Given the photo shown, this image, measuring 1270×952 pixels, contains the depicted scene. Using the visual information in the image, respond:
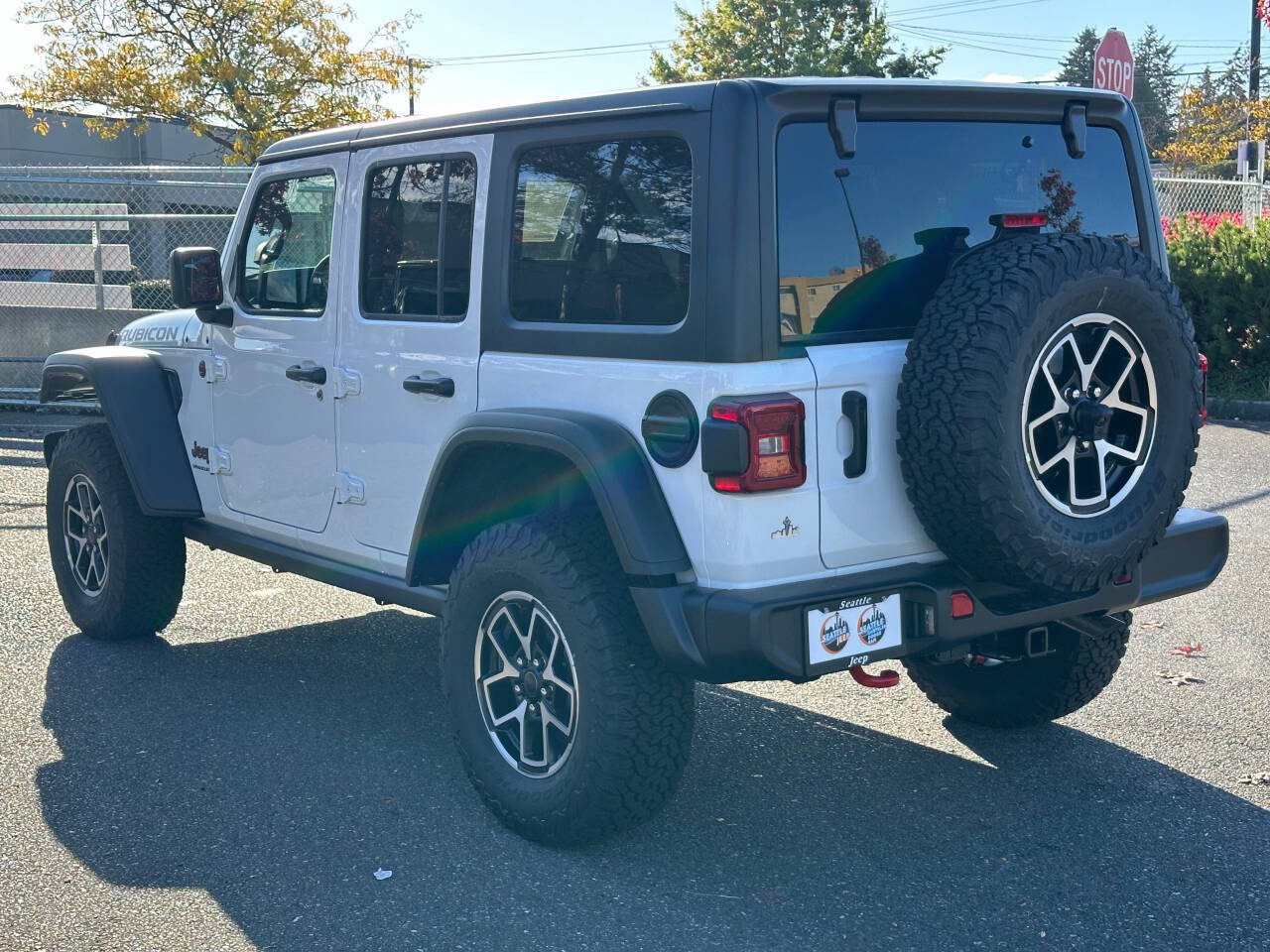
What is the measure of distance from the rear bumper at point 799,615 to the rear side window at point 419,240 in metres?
1.30

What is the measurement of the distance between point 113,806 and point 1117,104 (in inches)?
142

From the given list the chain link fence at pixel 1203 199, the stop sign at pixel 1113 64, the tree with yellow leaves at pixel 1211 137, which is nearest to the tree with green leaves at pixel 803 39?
the tree with yellow leaves at pixel 1211 137

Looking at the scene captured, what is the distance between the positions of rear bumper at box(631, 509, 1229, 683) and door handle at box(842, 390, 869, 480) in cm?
27

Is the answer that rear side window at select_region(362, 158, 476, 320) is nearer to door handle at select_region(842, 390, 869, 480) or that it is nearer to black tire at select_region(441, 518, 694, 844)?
black tire at select_region(441, 518, 694, 844)

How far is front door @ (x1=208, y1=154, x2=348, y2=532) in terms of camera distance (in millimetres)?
4754

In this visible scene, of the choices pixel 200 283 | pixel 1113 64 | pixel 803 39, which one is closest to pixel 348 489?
pixel 200 283

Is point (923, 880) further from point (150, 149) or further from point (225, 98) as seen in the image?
point (150, 149)

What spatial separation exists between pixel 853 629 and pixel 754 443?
1.74ft

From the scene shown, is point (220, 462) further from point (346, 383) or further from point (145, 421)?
point (346, 383)

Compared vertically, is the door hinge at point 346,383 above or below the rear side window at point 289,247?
below

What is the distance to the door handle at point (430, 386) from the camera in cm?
416

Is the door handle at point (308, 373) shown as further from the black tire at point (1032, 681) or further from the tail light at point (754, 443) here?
the black tire at point (1032, 681)

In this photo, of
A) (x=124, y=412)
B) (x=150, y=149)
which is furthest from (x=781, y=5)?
(x=124, y=412)

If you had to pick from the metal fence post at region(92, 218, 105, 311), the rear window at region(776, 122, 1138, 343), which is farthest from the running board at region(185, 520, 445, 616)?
the metal fence post at region(92, 218, 105, 311)
